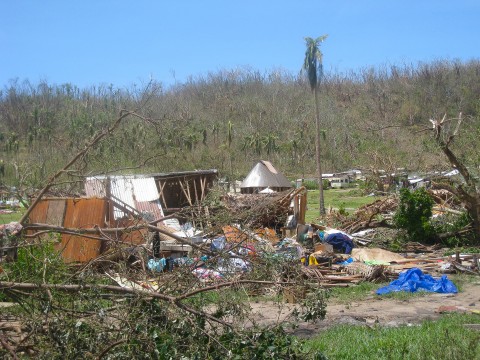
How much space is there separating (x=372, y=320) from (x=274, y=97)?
87.5 metres

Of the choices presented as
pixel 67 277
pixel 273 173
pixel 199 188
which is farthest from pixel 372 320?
pixel 273 173

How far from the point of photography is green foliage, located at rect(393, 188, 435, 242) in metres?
19.2

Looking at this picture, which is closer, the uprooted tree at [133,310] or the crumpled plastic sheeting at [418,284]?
the uprooted tree at [133,310]

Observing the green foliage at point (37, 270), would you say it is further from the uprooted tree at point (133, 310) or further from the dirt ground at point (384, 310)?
the dirt ground at point (384, 310)

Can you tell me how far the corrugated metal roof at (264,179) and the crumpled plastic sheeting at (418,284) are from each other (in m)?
15.4

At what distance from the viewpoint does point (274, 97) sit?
96.1m

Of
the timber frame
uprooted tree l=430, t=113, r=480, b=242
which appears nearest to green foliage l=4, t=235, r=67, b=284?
uprooted tree l=430, t=113, r=480, b=242

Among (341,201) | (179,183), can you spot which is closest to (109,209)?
(179,183)

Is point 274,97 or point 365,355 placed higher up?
point 274,97

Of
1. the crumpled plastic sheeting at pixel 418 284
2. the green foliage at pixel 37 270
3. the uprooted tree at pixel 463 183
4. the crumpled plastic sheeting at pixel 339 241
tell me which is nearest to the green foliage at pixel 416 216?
the uprooted tree at pixel 463 183

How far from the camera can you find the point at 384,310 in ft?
35.1

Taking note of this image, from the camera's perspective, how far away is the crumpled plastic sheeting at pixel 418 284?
39.9 ft

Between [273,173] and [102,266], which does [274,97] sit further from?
[102,266]

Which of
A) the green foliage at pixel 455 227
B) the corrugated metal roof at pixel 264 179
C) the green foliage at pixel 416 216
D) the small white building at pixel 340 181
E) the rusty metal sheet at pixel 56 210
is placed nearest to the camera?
the rusty metal sheet at pixel 56 210
